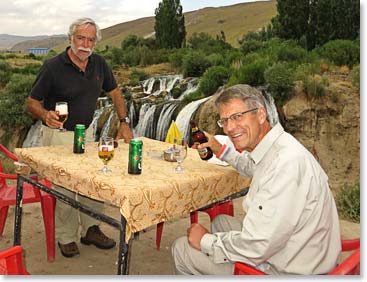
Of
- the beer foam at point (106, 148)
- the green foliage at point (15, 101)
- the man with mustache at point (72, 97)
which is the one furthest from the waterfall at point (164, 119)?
the beer foam at point (106, 148)

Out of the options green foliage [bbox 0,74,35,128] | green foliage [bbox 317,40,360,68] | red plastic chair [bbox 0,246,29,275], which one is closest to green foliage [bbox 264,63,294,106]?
green foliage [bbox 317,40,360,68]

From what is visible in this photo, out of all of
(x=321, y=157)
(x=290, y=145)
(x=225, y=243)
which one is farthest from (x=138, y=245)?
(x=321, y=157)

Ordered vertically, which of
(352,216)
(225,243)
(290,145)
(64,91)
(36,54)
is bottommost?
(352,216)

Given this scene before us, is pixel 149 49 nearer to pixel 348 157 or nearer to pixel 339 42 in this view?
pixel 339 42

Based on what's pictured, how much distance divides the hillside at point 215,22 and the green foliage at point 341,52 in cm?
73

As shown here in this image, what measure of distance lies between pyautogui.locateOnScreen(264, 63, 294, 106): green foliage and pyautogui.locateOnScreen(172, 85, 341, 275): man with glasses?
4033 millimetres

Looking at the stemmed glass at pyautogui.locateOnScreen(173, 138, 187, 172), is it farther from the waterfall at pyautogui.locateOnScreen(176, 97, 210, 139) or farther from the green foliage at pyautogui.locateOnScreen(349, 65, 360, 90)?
the green foliage at pyautogui.locateOnScreen(349, 65, 360, 90)

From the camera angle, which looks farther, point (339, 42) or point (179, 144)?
point (339, 42)

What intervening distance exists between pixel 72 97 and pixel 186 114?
3.01 m

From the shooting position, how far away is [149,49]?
5.92 metres

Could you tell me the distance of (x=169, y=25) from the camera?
5.45 metres

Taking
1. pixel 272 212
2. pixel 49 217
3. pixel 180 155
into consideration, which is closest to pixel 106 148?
pixel 180 155

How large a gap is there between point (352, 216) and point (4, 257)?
3279 millimetres

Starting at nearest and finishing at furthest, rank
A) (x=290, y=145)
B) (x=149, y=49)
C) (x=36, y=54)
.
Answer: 1. (x=290, y=145)
2. (x=36, y=54)
3. (x=149, y=49)
